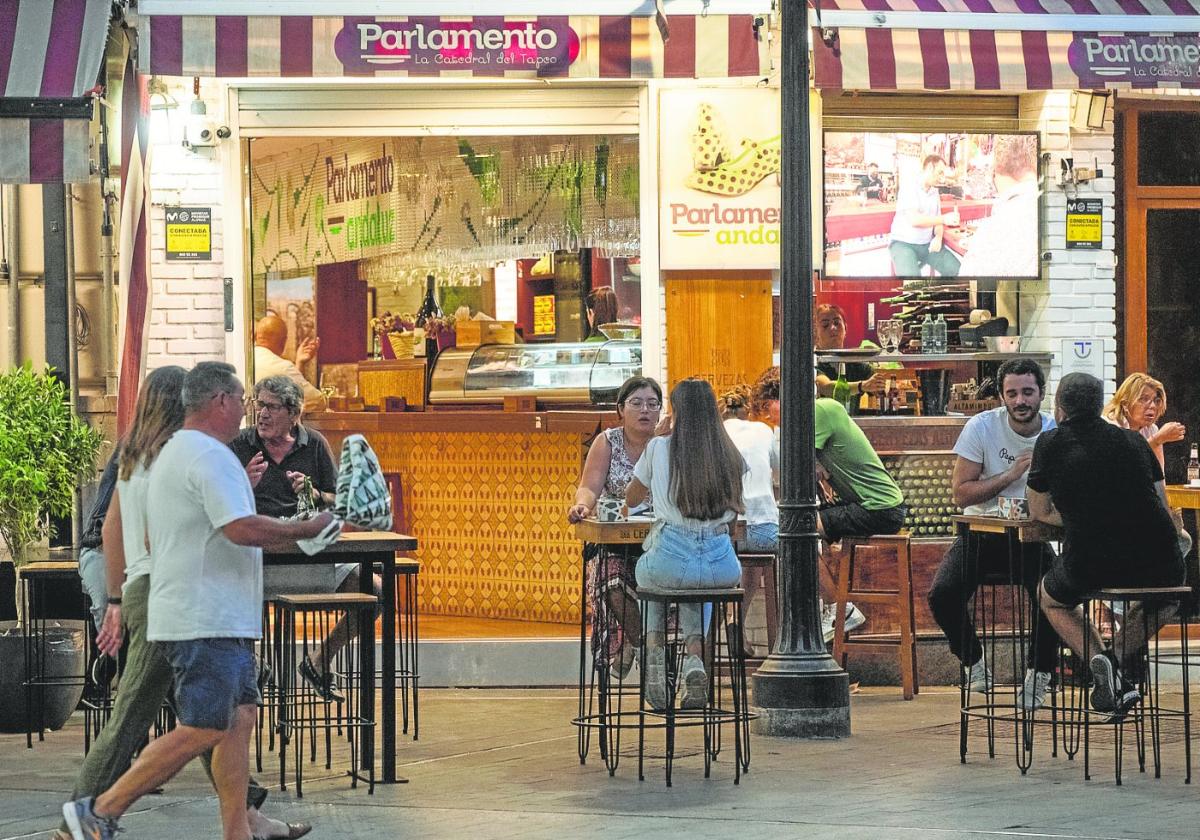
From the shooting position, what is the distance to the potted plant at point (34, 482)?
361 inches

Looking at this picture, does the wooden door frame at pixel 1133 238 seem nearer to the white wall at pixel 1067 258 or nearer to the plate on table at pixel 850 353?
the white wall at pixel 1067 258

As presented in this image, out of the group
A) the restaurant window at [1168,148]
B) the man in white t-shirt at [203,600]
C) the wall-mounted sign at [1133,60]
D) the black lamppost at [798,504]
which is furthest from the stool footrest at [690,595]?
the restaurant window at [1168,148]

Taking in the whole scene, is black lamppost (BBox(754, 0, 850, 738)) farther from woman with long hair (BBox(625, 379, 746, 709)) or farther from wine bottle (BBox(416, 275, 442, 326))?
wine bottle (BBox(416, 275, 442, 326))

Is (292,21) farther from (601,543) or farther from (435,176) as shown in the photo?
(601,543)

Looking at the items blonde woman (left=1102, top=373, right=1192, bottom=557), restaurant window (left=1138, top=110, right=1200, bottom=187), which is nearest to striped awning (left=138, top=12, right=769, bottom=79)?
blonde woman (left=1102, top=373, right=1192, bottom=557)

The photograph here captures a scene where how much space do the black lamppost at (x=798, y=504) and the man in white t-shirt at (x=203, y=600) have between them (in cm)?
321

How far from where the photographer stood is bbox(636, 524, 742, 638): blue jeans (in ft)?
26.1

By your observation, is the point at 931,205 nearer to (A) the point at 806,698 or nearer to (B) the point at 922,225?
(B) the point at 922,225

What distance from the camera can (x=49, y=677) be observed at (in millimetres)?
9195

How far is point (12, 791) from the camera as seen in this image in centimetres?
765

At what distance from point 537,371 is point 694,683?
11.4 ft

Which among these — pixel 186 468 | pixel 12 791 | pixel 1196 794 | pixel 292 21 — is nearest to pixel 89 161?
pixel 292 21

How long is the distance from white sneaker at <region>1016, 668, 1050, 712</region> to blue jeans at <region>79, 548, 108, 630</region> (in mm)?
3907

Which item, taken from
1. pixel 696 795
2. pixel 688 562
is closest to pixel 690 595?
pixel 688 562
